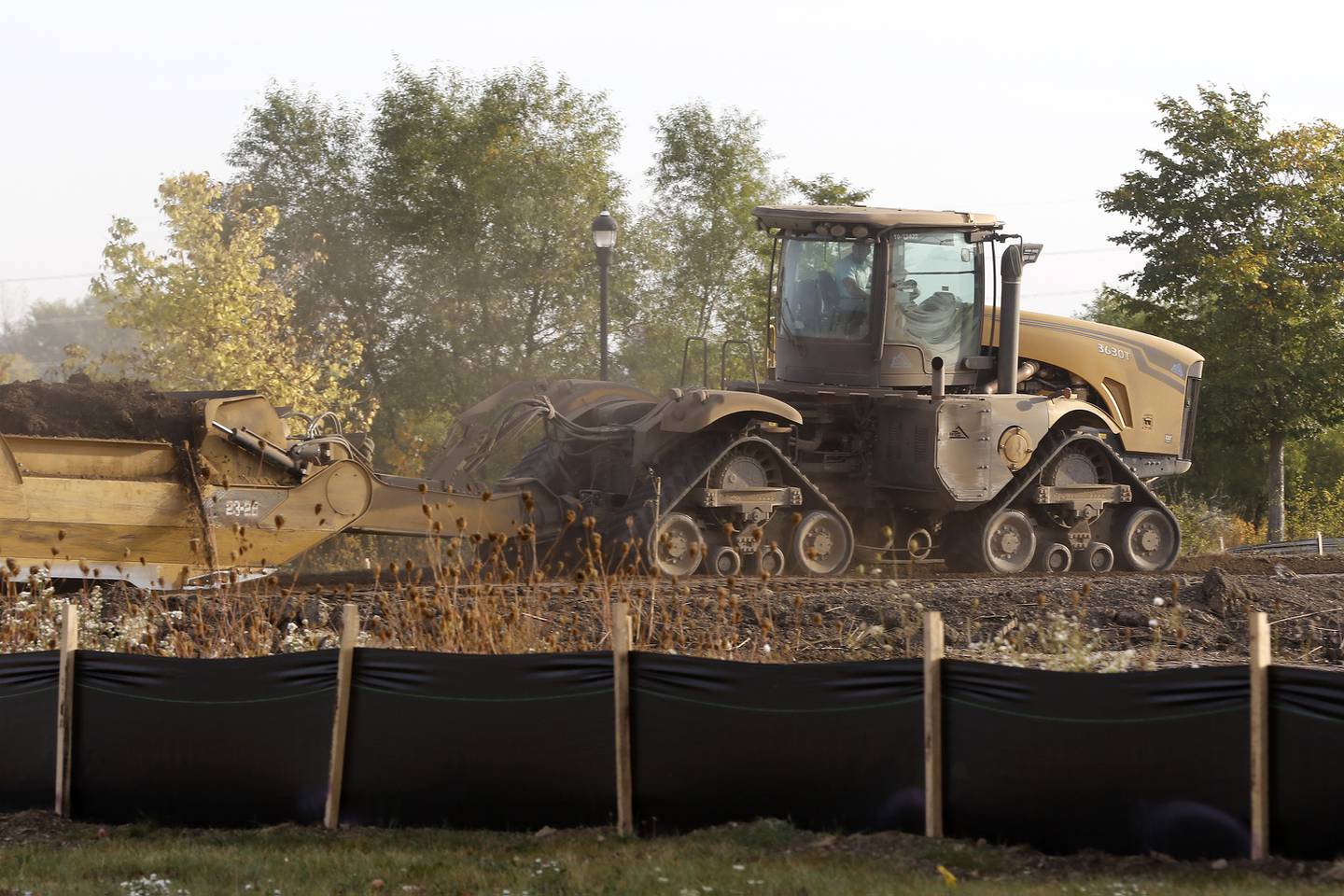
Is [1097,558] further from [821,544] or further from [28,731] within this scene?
[28,731]

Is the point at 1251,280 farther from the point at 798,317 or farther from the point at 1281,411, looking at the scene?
the point at 798,317

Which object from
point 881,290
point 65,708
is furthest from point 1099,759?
point 881,290

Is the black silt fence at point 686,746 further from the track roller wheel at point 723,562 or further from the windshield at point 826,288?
the windshield at point 826,288

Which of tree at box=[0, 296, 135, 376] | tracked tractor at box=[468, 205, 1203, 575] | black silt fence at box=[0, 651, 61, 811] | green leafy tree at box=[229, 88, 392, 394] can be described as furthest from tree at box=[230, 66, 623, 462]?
tree at box=[0, 296, 135, 376]

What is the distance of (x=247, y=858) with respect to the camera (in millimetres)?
7426

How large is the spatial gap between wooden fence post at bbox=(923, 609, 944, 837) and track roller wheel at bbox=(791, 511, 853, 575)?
7.47m

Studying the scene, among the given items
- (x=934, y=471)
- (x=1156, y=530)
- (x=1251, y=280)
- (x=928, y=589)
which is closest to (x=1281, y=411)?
(x=1251, y=280)

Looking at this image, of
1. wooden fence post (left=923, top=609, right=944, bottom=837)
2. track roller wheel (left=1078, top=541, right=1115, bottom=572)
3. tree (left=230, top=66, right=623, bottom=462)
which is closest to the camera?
wooden fence post (left=923, top=609, right=944, bottom=837)

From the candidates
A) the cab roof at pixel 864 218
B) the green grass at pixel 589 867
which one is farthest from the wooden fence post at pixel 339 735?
the cab roof at pixel 864 218

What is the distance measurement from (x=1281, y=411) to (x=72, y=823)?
23327mm

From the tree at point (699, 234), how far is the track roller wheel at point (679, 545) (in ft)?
73.3

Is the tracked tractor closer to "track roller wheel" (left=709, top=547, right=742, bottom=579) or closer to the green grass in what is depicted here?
"track roller wheel" (left=709, top=547, right=742, bottom=579)

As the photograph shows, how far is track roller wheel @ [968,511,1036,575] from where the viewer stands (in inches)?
629

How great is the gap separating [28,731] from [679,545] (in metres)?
6.74
